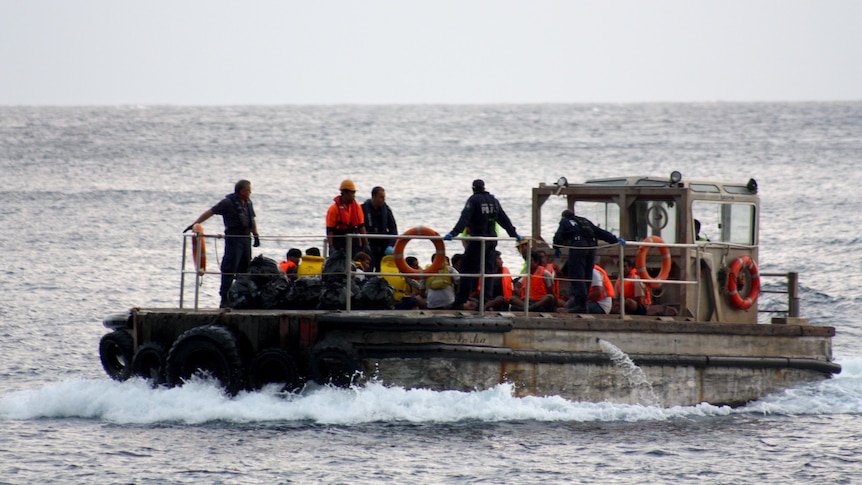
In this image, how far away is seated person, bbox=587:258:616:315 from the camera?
14.9 meters

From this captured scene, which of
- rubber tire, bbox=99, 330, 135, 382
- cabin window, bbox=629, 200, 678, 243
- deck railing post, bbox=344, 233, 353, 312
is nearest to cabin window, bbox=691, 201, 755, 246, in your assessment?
cabin window, bbox=629, 200, 678, 243

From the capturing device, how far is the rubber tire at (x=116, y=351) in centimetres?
1476

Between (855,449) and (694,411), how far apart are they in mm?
1929

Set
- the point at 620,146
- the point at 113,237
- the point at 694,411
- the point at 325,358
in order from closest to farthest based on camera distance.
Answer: the point at 325,358 → the point at 694,411 → the point at 113,237 → the point at 620,146

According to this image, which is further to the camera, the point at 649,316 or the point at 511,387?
the point at 649,316

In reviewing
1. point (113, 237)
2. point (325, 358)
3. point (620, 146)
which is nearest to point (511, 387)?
point (325, 358)

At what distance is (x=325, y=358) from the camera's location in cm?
1332

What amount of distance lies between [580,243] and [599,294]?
667 millimetres

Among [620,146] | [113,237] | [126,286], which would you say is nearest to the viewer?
[126,286]

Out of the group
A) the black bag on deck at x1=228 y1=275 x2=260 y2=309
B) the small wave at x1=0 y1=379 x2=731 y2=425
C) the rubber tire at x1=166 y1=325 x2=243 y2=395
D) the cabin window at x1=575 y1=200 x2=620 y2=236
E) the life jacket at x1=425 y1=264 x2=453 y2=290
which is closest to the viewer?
A: the rubber tire at x1=166 y1=325 x2=243 y2=395

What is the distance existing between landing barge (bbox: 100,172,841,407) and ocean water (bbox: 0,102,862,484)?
256 millimetres

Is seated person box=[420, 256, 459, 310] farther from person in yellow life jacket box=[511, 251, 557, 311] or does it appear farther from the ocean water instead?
the ocean water

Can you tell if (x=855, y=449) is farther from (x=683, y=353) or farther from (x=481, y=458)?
(x=481, y=458)

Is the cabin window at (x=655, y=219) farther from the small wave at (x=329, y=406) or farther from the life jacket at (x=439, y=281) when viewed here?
the life jacket at (x=439, y=281)
